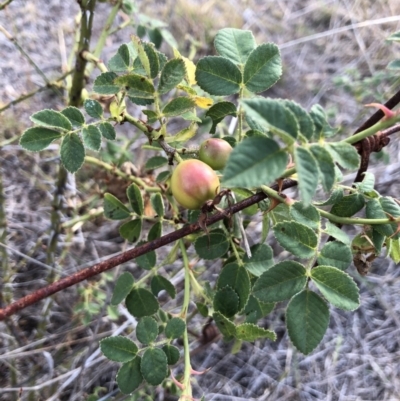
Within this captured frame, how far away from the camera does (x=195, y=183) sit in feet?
2.37

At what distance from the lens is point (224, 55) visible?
854 mm

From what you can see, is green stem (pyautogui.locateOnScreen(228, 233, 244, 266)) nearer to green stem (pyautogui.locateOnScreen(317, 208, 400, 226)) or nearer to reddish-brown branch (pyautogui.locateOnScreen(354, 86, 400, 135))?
green stem (pyautogui.locateOnScreen(317, 208, 400, 226))

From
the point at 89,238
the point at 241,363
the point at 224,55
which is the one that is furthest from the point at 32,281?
the point at 224,55

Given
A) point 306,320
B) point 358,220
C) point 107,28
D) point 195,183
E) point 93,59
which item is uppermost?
point 107,28

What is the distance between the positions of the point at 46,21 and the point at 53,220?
1561mm

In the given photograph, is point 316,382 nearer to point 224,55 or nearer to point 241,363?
point 241,363

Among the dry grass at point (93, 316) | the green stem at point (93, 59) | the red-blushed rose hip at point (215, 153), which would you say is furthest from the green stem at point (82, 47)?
the red-blushed rose hip at point (215, 153)

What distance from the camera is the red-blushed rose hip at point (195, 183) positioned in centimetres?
72

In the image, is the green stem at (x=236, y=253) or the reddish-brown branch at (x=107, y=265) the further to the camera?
the green stem at (x=236, y=253)

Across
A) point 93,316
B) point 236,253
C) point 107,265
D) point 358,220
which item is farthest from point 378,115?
point 93,316

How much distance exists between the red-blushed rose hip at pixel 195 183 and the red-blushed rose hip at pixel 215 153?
0.03m

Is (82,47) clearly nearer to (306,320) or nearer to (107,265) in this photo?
(107,265)

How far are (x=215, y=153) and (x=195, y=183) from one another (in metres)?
0.08

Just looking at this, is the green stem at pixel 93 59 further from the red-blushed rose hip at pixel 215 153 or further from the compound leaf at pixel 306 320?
the compound leaf at pixel 306 320
